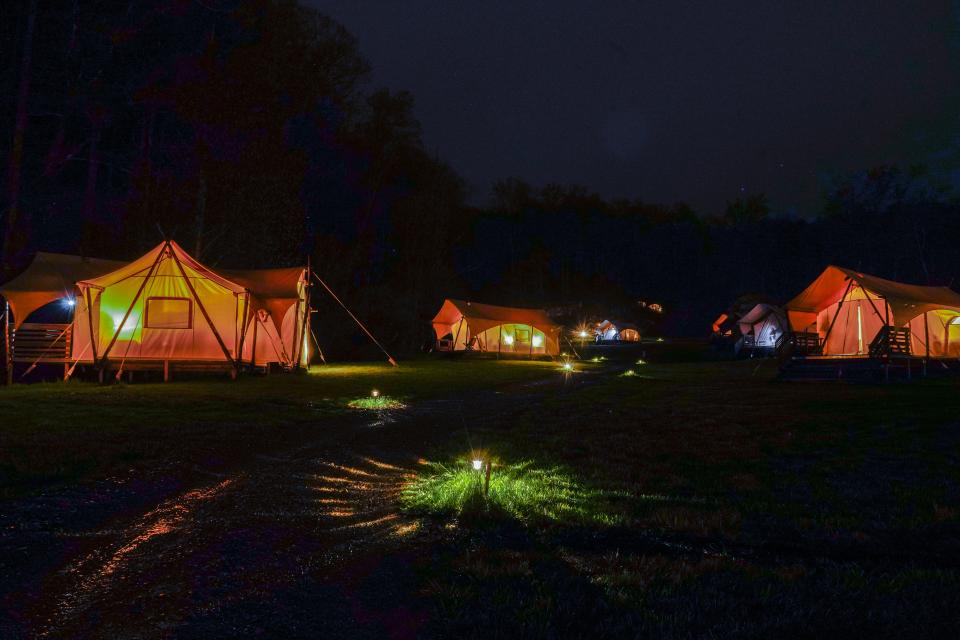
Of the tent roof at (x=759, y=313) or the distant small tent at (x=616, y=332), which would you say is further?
the distant small tent at (x=616, y=332)

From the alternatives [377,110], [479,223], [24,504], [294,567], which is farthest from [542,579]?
[479,223]

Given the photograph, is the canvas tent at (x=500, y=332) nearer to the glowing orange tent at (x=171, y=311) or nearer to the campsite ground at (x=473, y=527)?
the glowing orange tent at (x=171, y=311)

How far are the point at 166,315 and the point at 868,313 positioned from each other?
26.3m

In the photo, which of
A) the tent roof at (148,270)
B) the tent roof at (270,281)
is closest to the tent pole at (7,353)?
the tent roof at (148,270)

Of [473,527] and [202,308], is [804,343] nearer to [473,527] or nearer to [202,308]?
[202,308]

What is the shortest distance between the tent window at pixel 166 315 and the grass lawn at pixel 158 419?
8.13 feet

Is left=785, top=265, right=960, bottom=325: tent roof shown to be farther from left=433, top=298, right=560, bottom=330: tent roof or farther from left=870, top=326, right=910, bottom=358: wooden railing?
left=433, top=298, right=560, bottom=330: tent roof

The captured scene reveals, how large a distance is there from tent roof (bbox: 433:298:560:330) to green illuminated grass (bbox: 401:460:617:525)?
90.1ft

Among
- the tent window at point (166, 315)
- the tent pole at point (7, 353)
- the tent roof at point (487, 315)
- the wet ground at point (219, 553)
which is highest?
the tent roof at point (487, 315)

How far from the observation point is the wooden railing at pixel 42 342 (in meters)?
18.0

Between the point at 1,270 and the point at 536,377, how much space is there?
16.4 meters

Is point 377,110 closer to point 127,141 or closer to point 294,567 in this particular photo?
point 127,141

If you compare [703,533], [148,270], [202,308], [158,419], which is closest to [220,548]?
[703,533]

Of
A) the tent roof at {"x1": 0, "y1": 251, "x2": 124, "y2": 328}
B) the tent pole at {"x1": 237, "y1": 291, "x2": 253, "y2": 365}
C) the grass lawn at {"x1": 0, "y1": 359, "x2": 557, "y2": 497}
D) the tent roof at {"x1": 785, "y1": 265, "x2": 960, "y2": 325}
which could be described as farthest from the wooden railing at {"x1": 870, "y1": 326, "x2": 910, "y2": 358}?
the tent roof at {"x1": 0, "y1": 251, "x2": 124, "y2": 328}
